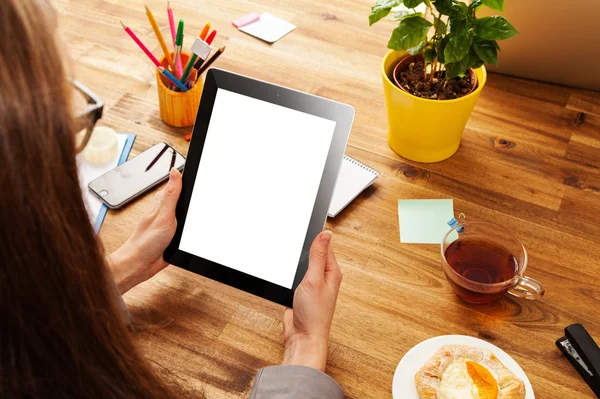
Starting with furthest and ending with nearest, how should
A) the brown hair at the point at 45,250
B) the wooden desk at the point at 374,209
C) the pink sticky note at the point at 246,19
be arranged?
the pink sticky note at the point at 246,19 → the wooden desk at the point at 374,209 → the brown hair at the point at 45,250

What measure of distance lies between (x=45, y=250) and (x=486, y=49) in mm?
780

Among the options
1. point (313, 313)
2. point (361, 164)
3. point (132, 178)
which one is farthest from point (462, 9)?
point (132, 178)

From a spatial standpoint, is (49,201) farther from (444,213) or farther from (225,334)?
(444,213)

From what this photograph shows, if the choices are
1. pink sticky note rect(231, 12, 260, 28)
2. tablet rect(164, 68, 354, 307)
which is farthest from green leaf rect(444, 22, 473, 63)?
pink sticky note rect(231, 12, 260, 28)

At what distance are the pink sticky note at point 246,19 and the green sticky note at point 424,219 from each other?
0.63 metres

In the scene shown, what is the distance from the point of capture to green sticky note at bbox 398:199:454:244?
1080mm

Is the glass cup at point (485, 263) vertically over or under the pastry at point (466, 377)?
over

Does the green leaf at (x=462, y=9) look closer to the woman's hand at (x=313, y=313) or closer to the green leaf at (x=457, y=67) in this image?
the green leaf at (x=457, y=67)

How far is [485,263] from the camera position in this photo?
1010 mm

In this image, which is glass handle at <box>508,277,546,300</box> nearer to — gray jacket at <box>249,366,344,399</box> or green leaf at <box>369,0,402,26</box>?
gray jacket at <box>249,366,344,399</box>

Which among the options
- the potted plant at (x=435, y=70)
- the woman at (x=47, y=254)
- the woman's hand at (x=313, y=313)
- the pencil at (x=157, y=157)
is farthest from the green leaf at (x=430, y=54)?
the woman at (x=47, y=254)

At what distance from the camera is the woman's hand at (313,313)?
34.8 inches

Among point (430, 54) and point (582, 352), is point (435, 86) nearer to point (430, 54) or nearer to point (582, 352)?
point (430, 54)

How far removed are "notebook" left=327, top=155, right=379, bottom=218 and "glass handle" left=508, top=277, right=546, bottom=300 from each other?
0.31 metres
